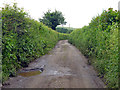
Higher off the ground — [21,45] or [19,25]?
[19,25]

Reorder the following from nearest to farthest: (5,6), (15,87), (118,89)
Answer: (118,89) < (15,87) < (5,6)

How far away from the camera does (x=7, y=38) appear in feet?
16.9

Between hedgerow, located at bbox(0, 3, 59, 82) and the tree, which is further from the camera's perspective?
the tree

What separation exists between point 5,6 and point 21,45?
2159 millimetres

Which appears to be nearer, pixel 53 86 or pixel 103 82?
pixel 53 86

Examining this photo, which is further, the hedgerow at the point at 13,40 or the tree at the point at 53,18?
the tree at the point at 53,18

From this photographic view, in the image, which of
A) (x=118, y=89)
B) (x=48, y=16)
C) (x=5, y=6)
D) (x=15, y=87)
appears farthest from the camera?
(x=48, y=16)

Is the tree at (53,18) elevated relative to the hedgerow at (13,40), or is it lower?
elevated

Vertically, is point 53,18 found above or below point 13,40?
above

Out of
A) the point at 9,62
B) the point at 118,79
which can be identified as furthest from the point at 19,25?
the point at 118,79

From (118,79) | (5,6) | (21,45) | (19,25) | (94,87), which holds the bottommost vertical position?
(94,87)

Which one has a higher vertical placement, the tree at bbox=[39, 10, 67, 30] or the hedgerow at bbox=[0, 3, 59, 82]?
the tree at bbox=[39, 10, 67, 30]

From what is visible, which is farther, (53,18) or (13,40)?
(53,18)

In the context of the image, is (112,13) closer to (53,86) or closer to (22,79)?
(53,86)
